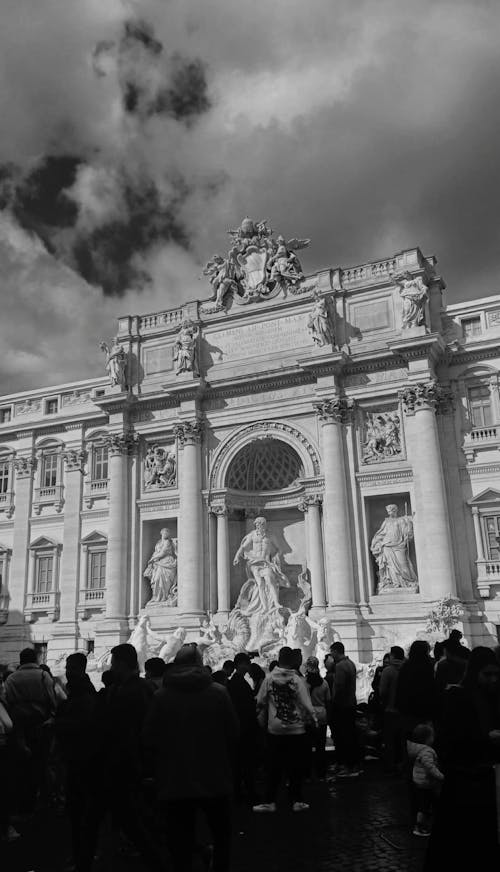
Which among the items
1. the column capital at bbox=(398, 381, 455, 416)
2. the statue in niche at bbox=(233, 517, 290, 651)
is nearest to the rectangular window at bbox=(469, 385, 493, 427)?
the column capital at bbox=(398, 381, 455, 416)

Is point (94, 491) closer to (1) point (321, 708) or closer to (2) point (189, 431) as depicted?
(2) point (189, 431)

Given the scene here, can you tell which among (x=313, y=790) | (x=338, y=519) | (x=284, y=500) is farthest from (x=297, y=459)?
(x=313, y=790)

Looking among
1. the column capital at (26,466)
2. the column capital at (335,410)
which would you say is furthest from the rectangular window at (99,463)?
the column capital at (335,410)

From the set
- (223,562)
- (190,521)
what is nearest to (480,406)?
(223,562)

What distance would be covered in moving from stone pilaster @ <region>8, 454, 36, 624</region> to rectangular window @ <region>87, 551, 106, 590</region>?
3078mm

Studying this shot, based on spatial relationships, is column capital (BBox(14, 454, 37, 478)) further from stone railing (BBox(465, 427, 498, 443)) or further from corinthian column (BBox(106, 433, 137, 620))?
stone railing (BBox(465, 427, 498, 443))

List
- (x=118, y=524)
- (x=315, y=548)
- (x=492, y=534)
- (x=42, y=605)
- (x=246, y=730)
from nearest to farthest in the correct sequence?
1. (x=246, y=730)
2. (x=492, y=534)
3. (x=315, y=548)
4. (x=118, y=524)
5. (x=42, y=605)

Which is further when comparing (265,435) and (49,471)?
(49,471)

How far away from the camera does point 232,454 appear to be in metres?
29.0

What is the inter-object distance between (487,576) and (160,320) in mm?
16394

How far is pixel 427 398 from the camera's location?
25875mm

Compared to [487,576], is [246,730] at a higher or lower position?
lower

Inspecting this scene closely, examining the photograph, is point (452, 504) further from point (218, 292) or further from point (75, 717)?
point (75, 717)

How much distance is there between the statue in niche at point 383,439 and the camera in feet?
87.7
